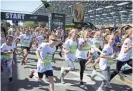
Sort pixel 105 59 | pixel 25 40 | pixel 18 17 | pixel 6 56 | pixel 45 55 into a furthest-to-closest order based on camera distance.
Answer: pixel 18 17, pixel 25 40, pixel 6 56, pixel 105 59, pixel 45 55

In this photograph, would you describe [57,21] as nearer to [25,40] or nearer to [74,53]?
[25,40]

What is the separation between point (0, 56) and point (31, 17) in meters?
23.6

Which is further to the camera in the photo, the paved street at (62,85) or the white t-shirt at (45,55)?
the paved street at (62,85)

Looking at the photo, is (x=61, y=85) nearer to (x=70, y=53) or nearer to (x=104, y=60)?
(x=70, y=53)

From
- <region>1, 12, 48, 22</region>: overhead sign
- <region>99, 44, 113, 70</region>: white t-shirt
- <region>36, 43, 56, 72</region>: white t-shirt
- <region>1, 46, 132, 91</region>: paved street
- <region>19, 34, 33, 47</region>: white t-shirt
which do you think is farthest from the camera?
<region>1, 12, 48, 22</region>: overhead sign

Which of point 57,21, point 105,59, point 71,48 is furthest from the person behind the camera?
point 57,21

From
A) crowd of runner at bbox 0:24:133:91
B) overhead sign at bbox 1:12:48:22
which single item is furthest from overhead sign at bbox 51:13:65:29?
crowd of runner at bbox 0:24:133:91

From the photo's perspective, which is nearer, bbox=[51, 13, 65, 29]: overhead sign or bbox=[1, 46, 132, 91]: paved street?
bbox=[1, 46, 132, 91]: paved street

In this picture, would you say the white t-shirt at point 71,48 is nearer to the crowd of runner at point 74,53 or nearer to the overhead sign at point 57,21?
the crowd of runner at point 74,53

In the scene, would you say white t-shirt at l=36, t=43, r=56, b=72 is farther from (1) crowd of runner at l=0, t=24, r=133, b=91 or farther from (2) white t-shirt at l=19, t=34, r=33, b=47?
(2) white t-shirt at l=19, t=34, r=33, b=47

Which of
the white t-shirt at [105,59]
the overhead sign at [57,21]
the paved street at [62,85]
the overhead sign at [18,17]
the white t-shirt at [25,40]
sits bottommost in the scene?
the paved street at [62,85]

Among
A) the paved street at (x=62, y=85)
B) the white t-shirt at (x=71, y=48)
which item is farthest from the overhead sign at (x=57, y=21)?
the white t-shirt at (x=71, y=48)

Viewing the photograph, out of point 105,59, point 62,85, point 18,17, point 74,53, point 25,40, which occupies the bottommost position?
point 62,85

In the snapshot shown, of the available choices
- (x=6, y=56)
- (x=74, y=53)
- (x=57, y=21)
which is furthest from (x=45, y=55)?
(x=57, y=21)
